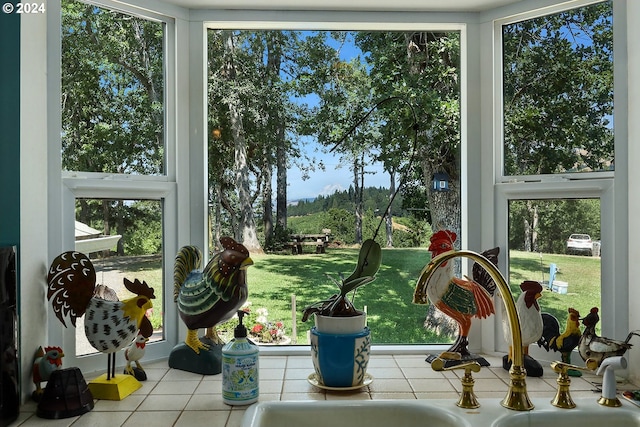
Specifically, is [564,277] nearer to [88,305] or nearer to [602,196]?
[602,196]

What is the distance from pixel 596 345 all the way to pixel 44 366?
62.8 inches

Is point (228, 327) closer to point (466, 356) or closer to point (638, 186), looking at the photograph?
point (466, 356)

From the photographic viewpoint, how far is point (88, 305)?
1454 mm

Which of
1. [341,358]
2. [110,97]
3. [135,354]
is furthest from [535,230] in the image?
[110,97]

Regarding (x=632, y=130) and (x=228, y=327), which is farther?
(x=228, y=327)

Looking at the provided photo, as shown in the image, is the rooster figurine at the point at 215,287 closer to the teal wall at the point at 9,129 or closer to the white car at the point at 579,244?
the teal wall at the point at 9,129

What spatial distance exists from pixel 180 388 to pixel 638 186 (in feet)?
5.04

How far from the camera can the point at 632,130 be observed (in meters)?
1.62

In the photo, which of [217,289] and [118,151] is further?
[118,151]

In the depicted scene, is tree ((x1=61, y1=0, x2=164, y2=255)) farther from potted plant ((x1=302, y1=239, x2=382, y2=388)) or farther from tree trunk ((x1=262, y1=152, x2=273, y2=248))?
potted plant ((x1=302, y1=239, x2=382, y2=388))

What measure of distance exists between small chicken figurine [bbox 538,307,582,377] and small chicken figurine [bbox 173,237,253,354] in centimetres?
98

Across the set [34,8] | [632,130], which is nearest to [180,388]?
[34,8]

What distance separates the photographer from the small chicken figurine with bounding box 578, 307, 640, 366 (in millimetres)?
1488

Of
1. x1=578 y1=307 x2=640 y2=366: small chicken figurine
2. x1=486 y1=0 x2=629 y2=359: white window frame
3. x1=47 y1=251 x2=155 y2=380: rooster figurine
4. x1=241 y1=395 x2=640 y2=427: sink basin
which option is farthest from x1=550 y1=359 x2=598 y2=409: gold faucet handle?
x1=47 y1=251 x2=155 y2=380: rooster figurine
